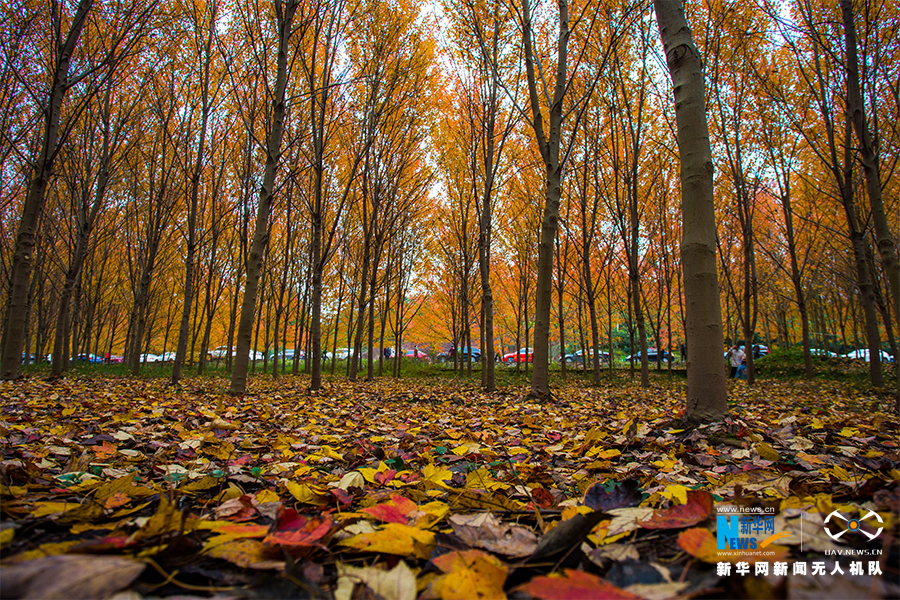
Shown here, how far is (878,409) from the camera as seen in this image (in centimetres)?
408

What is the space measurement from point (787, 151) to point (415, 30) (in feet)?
26.6

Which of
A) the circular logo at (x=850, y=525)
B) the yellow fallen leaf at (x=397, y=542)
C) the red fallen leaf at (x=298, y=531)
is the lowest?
the yellow fallen leaf at (x=397, y=542)

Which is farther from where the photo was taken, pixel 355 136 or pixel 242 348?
pixel 355 136

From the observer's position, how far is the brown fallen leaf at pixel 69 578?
1.60 feet

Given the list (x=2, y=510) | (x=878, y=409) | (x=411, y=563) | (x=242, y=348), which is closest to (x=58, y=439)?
(x=2, y=510)

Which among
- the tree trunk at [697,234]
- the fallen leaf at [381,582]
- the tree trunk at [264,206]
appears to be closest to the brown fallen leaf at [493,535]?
the fallen leaf at [381,582]

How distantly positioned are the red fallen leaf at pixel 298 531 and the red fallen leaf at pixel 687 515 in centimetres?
69

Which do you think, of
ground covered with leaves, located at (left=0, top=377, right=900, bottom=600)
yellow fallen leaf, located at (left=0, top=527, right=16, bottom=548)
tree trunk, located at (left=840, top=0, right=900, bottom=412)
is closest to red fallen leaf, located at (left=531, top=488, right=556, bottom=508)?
ground covered with leaves, located at (left=0, top=377, right=900, bottom=600)

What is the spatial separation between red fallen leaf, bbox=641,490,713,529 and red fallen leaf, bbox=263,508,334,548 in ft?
2.27

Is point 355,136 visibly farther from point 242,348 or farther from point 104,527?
point 104,527

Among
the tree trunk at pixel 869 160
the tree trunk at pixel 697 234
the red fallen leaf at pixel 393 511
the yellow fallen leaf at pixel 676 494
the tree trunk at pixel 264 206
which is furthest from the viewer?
the tree trunk at pixel 264 206

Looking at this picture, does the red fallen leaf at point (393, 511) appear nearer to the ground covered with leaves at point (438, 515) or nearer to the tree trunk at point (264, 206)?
the ground covered with leaves at point (438, 515)

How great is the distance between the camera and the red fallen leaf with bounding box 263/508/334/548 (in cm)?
77

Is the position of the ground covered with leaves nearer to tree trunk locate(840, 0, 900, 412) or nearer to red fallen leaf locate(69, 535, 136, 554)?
red fallen leaf locate(69, 535, 136, 554)
